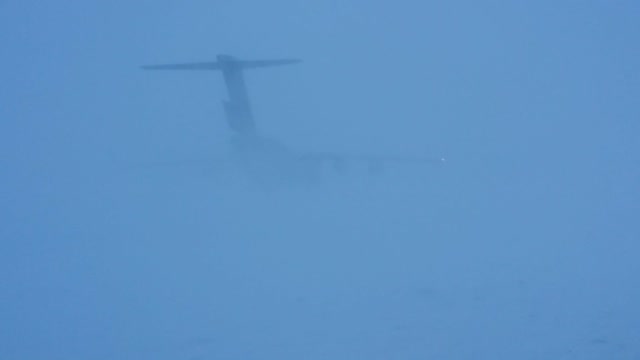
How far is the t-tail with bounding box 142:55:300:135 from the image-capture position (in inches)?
250

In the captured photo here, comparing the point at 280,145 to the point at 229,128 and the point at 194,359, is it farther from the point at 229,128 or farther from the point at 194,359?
the point at 194,359

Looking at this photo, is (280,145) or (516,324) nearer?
(516,324)

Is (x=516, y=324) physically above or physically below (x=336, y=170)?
below

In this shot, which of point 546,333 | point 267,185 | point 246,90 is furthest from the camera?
point 246,90

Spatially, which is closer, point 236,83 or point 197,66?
point 197,66

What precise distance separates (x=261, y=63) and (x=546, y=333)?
10.4 feet

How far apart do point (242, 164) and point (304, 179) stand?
54cm

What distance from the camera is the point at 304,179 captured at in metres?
6.20

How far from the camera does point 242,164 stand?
6312 mm

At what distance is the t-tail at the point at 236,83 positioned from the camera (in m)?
6.36

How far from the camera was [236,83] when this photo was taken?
21.7 ft

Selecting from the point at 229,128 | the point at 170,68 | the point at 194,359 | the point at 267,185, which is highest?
the point at 170,68

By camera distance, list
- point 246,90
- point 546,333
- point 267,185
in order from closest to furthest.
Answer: point 546,333 → point 267,185 → point 246,90

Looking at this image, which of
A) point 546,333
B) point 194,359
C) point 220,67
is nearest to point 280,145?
point 220,67
